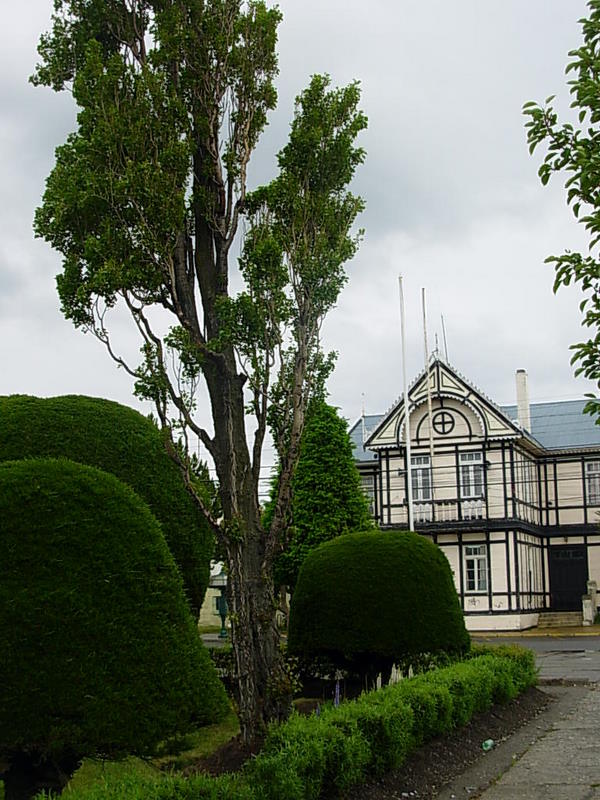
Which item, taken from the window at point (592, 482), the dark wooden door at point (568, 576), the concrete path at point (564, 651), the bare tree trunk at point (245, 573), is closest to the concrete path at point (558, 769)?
the bare tree trunk at point (245, 573)

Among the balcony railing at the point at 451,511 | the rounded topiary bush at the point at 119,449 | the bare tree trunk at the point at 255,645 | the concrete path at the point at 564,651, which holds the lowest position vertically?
the concrete path at the point at 564,651

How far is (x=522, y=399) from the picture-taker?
42.1 m

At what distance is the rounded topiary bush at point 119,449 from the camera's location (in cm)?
1116

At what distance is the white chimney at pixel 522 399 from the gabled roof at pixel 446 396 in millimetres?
3051

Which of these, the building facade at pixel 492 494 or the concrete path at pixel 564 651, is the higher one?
the building facade at pixel 492 494

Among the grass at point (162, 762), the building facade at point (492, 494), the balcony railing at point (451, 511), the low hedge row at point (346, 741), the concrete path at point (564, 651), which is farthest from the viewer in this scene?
the balcony railing at point (451, 511)

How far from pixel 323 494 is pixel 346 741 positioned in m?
22.1

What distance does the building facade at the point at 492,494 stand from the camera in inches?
1487

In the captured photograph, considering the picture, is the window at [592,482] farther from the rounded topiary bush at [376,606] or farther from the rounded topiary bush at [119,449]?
the rounded topiary bush at [119,449]

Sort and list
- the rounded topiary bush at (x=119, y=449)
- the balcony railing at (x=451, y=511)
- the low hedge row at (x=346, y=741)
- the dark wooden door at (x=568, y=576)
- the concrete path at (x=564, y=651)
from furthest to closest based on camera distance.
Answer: the dark wooden door at (x=568, y=576) < the balcony railing at (x=451, y=511) < the concrete path at (x=564, y=651) < the rounded topiary bush at (x=119, y=449) < the low hedge row at (x=346, y=741)

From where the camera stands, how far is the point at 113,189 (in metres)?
10.9

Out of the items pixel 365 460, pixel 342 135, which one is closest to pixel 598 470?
pixel 365 460

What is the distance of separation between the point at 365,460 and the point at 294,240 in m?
31.2

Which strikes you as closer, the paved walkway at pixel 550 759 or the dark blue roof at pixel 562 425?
the paved walkway at pixel 550 759
